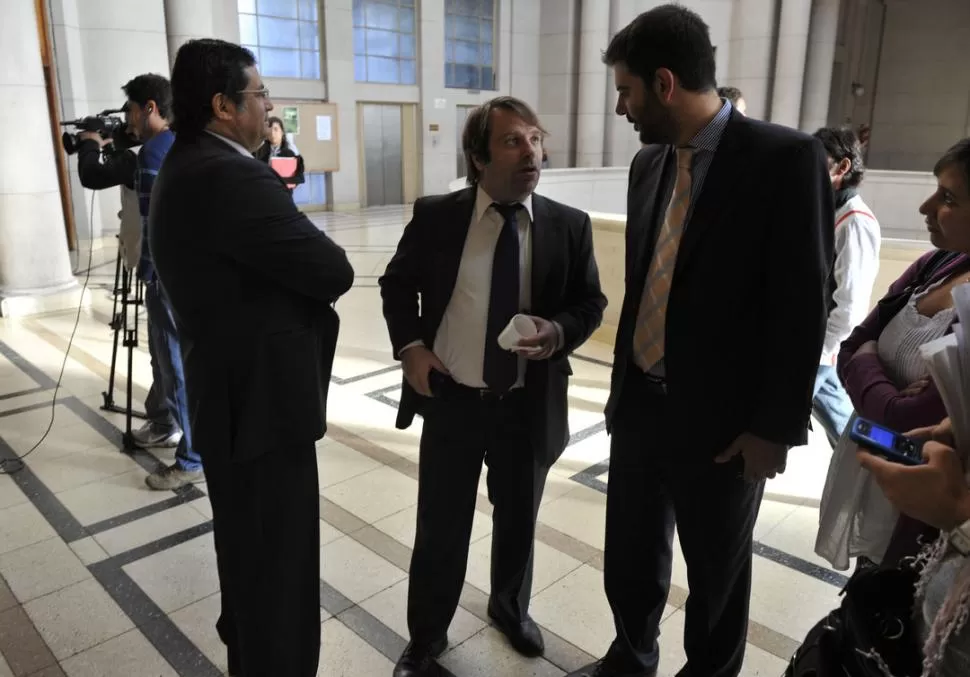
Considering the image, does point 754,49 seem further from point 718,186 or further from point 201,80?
point 201,80

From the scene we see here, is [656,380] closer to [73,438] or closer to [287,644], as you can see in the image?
[287,644]

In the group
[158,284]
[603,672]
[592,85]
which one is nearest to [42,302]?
[158,284]

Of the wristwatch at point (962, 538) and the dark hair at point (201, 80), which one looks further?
the dark hair at point (201, 80)

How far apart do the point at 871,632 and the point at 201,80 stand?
181 centimetres

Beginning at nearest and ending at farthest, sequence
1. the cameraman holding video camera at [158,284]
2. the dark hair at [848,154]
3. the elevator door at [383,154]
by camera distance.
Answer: the dark hair at [848,154] < the cameraman holding video camera at [158,284] < the elevator door at [383,154]

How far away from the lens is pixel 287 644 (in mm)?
2002

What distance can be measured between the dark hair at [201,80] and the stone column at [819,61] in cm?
1501

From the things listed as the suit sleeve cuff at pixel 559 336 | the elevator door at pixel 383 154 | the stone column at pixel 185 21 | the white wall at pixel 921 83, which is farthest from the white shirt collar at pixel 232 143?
the white wall at pixel 921 83

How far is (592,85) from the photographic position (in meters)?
16.5

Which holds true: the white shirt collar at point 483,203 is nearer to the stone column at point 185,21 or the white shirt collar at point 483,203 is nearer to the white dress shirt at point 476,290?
the white dress shirt at point 476,290

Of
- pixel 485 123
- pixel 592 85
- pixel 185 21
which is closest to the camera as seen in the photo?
pixel 485 123

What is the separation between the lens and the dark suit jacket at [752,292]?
1.61 metres

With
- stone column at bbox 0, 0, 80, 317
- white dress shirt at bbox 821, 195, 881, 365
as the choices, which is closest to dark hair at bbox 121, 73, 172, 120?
white dress shirt at bbox 821, 195, 881, 365

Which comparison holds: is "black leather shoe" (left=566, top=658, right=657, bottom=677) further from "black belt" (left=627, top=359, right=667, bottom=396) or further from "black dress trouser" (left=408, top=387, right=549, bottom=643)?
"black belt" (left=627, top=359, right=667, bottom=396)
